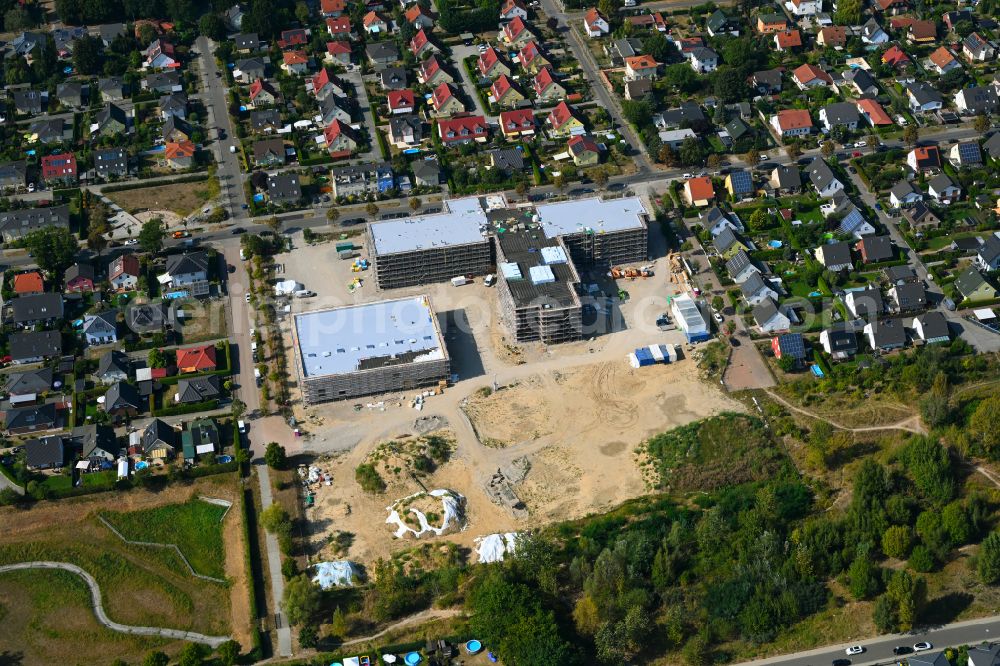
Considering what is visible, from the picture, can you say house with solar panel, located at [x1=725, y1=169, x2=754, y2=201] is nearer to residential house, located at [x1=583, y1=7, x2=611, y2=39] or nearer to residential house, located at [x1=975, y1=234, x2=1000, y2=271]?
residential house, located at [x1=975, y1=234, x2=1000, y2=271]

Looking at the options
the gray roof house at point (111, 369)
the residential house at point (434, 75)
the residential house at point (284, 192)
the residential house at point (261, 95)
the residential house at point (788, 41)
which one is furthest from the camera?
the residential house at point (788, 41)

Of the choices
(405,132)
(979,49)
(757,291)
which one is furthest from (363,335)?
(979,49)

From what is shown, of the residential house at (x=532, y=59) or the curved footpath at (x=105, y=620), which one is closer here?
the curved footpath at (x=105, y=620)

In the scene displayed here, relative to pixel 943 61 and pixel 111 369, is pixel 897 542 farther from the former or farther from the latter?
pixel 943 61

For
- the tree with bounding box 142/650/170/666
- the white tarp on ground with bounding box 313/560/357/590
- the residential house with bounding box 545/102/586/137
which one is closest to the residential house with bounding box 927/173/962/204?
the residential house with bounding box 545/102/586/137

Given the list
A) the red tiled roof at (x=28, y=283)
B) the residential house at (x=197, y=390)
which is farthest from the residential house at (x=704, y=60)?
the red tiled roof at (x=28, y=283)

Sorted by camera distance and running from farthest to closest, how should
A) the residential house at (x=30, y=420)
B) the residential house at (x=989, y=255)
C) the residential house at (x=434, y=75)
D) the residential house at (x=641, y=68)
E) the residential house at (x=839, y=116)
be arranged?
1. the residential house at (x=641, y=68)
2. the residential house at (x=434, y=75)
3. the residential house at (x=839, y=116)
4. the residential house at (x=989, y=255)
5. the residential house at (x=30, y=420)

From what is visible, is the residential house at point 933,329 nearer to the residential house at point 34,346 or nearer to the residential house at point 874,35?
the residential house at point 874,35
